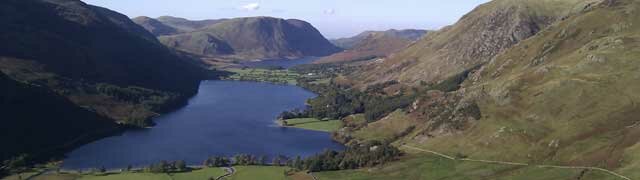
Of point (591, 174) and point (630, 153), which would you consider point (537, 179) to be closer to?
point (591, 174)

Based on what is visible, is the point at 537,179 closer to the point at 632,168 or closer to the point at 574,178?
the point at 574,178

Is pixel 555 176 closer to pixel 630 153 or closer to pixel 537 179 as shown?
pixel 537 179

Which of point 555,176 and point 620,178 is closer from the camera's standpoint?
point 620,178

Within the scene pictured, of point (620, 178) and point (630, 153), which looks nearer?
point (620, 178)

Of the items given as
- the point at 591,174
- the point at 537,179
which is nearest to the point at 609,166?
the point at 591,174

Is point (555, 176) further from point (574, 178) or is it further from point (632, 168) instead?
point (632, 168)

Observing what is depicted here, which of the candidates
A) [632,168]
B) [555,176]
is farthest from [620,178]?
[555,176]

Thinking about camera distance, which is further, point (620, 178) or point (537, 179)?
point (537, 179)
